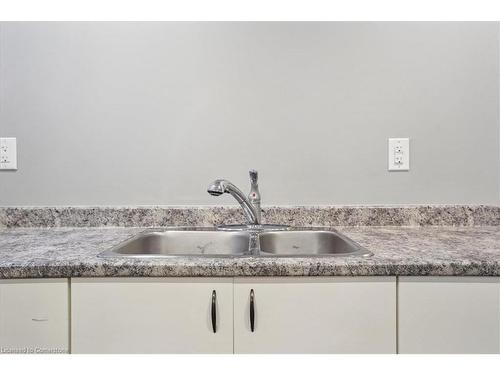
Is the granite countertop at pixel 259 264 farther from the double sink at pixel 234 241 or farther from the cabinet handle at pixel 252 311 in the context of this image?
the double sink at pixel 234 241

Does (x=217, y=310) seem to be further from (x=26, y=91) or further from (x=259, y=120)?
(x=26, y=91)

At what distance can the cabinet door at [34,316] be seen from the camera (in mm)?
872

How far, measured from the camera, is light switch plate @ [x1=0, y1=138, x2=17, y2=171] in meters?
1.42

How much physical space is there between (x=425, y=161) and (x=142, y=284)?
43.4 inches

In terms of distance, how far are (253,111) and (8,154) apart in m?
0.91

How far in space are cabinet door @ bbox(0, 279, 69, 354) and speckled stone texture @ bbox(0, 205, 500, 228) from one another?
0.55 metres

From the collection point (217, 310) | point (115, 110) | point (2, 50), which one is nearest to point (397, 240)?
point (217, 310)

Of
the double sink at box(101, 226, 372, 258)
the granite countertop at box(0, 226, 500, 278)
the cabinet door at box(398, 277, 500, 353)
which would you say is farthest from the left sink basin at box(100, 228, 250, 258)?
the cabinet door at box(398, 277, 500, 353)

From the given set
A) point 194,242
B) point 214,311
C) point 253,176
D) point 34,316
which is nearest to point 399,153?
point 253,176

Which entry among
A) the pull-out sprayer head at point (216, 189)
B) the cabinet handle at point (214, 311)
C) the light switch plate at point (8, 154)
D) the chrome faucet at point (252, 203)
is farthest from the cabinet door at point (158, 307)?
the light switch plate at point (8, 154)

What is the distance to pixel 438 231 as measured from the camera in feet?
4.26

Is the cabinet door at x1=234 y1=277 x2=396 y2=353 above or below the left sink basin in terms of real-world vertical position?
below

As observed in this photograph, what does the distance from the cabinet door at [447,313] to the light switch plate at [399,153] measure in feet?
2.05

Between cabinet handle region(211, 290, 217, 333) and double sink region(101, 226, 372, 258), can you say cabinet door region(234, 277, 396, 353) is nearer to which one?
cabinet handle region(211, 290, 217, 333)
